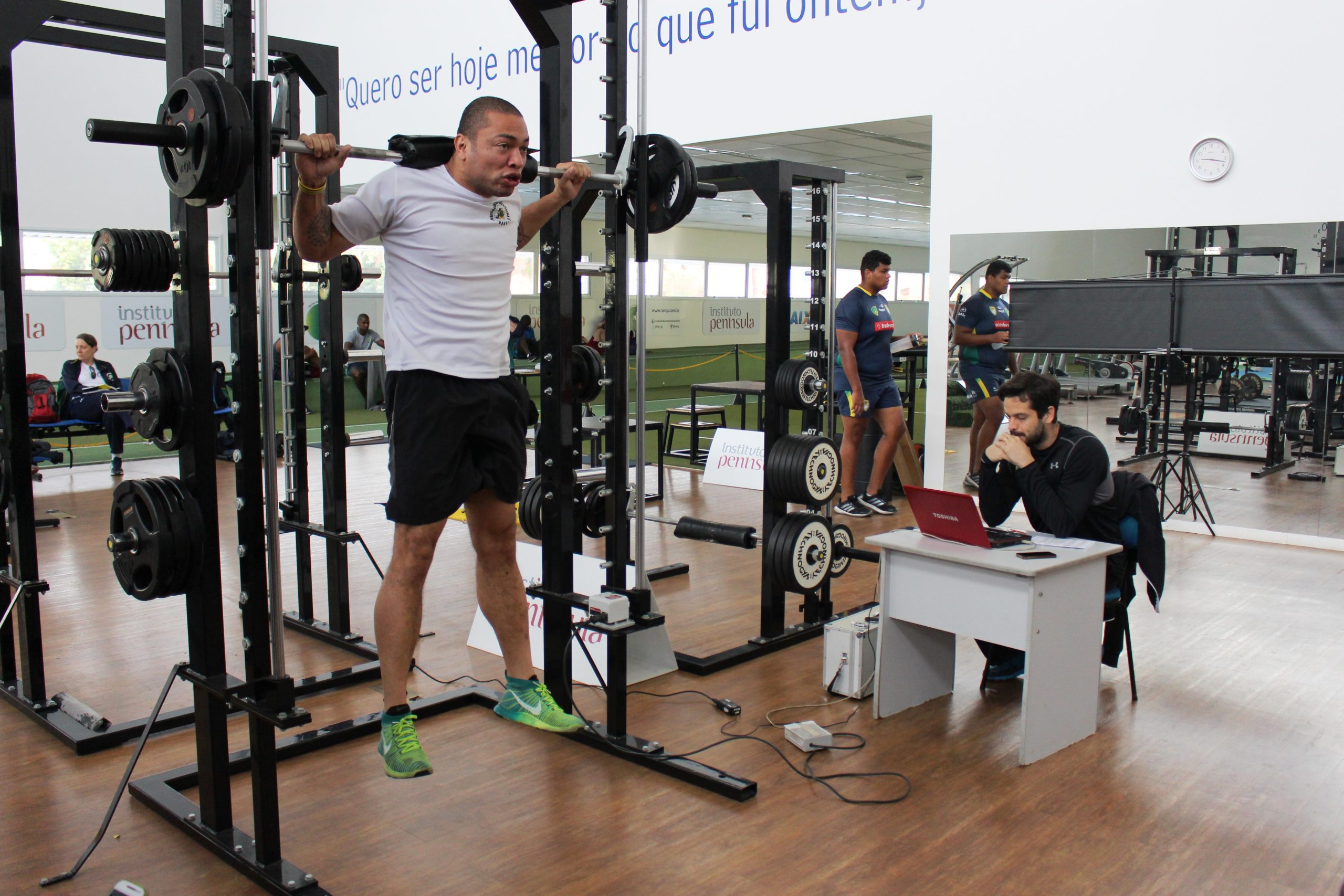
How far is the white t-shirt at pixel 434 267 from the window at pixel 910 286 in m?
23.1

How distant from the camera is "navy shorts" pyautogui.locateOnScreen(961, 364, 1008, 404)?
650 centimetres

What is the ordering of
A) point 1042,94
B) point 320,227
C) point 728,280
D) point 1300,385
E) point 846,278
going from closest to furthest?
1. point 320,227
2. point 1042,94
3. point 1300,385
4. point 728,280
5. point 846,278

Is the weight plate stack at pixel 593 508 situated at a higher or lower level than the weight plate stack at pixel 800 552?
higher

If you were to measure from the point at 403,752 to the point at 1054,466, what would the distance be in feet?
6.87

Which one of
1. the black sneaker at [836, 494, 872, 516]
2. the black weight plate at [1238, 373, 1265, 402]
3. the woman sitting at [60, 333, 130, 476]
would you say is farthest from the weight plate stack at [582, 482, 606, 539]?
the woman sitting at [60, 333, 130, 476]

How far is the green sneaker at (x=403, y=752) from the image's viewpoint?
96.0 inches

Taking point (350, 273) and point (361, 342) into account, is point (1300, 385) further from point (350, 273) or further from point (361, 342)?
point (361, 342)

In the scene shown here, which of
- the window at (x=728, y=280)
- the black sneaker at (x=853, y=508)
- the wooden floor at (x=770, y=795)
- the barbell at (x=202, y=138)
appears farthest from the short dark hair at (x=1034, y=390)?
the window at (x=728, y=280)

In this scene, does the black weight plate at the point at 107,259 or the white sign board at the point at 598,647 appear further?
the white sign board at the point at 598,647

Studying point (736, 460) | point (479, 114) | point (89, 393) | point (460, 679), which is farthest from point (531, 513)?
point (89, 393)

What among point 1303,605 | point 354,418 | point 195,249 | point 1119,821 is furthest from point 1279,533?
point 354,418

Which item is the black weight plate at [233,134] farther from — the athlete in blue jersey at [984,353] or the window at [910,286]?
the window at [910,286]

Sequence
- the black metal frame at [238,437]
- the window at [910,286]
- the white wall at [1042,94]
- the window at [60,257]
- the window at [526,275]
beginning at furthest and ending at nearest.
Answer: the window at [910,286], the window at [526,275], the window at [60,257], the white wall at [1042,94], the black metal frame at [238,437]

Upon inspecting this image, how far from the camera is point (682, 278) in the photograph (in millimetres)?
19453
